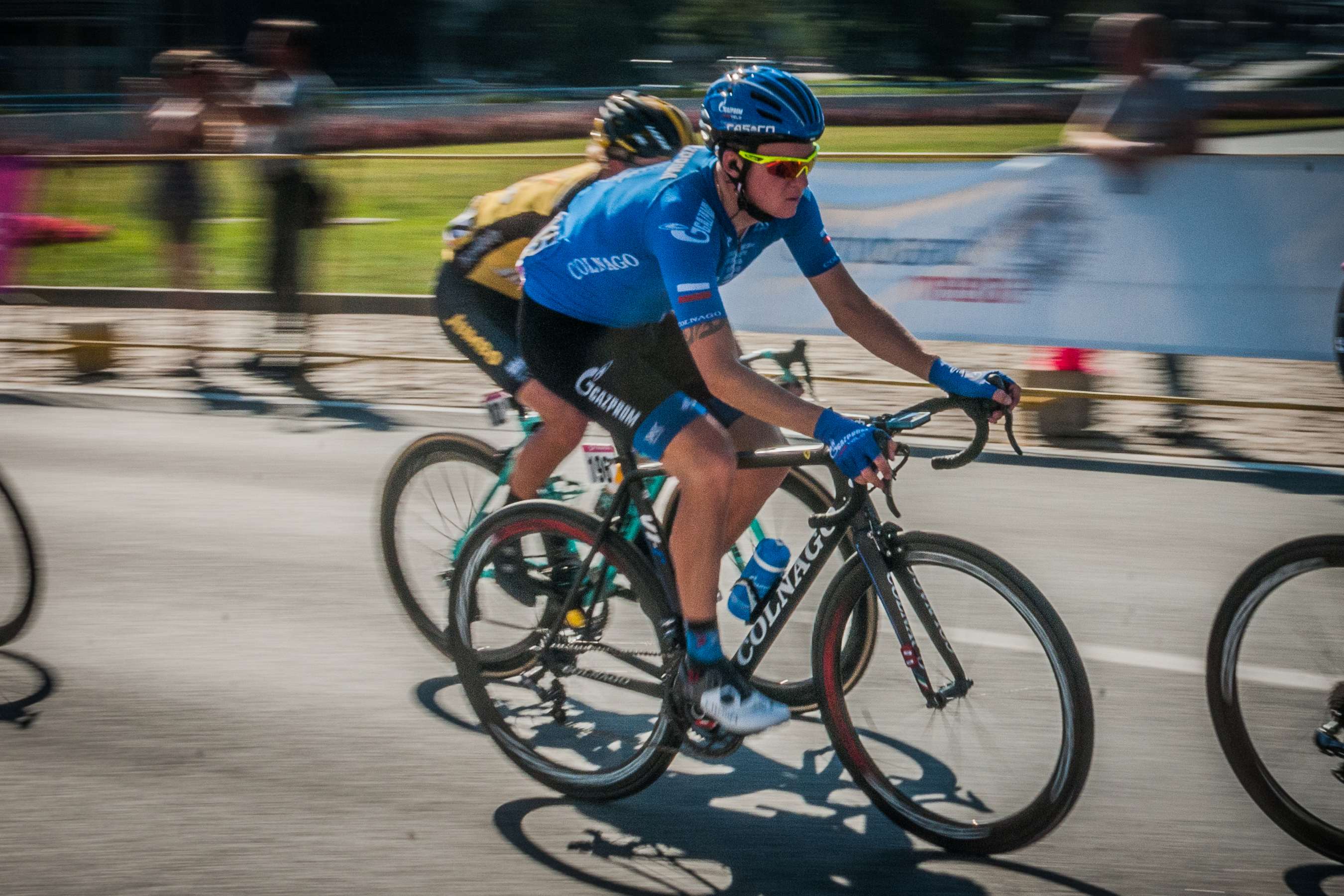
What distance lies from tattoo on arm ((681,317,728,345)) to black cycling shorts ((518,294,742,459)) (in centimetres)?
28

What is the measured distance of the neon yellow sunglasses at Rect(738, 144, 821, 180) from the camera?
3549 mm

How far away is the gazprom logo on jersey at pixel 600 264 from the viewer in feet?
12.3

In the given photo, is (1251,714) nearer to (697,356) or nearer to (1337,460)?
(697,356)

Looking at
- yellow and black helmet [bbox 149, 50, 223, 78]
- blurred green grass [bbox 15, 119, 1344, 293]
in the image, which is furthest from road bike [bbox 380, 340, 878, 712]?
yellow and black helmet [bbox 149, 50, 223, 78]

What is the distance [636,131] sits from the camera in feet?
15.1

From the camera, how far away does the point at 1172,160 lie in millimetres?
7688

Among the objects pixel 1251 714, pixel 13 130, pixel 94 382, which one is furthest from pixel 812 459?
pixel 13 130

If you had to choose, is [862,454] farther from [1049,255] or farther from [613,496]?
[1049,255]

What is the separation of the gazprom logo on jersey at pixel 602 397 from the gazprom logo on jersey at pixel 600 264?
0.88ft

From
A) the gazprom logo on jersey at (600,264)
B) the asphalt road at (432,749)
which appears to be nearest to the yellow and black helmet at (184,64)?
the asphalt road at (432,749)

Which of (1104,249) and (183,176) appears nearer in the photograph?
(1104,249)

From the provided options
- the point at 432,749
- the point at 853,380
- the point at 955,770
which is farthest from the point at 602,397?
the point at 853,380

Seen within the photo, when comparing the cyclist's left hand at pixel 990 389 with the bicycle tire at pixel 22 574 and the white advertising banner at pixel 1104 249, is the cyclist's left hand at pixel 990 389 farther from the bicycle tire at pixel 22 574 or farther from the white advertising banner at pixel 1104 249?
the white advertising banner at pixel 1104 249

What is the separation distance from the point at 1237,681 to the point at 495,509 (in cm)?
250
